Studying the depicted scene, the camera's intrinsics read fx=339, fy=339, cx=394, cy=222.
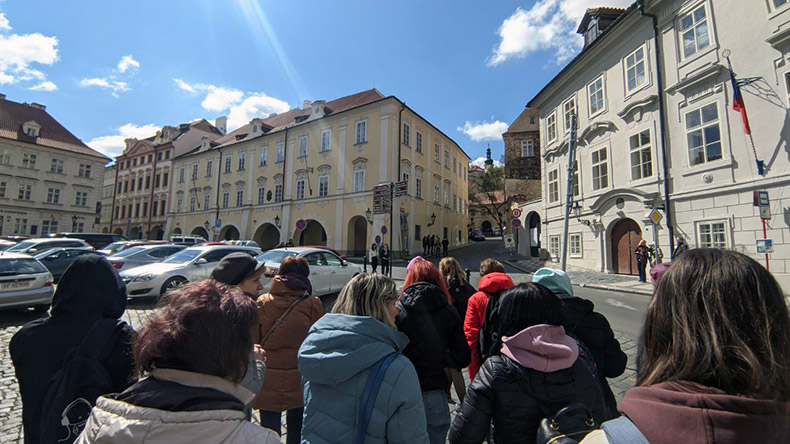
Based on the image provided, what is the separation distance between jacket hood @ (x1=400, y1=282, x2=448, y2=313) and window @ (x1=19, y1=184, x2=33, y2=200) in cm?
5356

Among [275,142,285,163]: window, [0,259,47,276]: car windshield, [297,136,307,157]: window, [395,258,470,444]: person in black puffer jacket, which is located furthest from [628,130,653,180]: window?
[275,142,285,163]: window

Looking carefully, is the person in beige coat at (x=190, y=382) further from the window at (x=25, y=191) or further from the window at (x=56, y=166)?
the window at (x=56, y=166)

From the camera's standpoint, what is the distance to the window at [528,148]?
34875 mm

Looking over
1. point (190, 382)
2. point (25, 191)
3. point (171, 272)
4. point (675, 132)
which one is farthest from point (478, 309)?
point (25, 191)

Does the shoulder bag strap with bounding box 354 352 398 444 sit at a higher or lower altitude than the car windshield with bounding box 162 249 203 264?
lower

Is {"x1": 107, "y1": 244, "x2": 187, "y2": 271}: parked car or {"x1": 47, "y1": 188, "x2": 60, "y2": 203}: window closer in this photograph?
{"x1": 107, "y1": 244, "x2": 187, "y2": 271}: parked car

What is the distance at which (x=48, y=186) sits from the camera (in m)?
38.6

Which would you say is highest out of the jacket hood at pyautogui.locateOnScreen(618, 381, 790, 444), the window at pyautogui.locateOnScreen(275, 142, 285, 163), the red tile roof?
the red tile roof

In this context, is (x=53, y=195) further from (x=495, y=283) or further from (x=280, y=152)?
(x=495, y=283)

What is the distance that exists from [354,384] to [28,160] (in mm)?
54704

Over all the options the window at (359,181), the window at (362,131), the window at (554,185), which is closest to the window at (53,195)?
the window at (359,181)

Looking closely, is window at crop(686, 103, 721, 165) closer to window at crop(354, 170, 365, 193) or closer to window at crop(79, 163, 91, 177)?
window at crop(354, 170, 365, 193)

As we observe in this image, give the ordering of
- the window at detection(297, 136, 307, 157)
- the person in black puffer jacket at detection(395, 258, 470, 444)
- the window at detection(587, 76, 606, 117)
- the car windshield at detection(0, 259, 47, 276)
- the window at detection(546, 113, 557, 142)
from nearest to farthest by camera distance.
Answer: the person in black puffer jacket at detection(395, 258, 470, 444) < the car windshield at detection(0, 259, 47, 276) < the window at detection(587, 76, 606, 117) < the window at detection(546, 113, 557, 142) < the window at detection(297, 136, 307, 157)

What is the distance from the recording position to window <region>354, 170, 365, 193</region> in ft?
88.7
